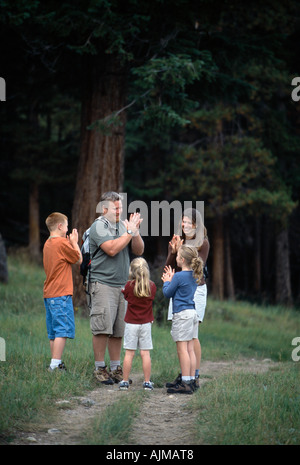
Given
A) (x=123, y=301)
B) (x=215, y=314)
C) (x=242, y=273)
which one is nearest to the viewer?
→ (x=123, y=301)

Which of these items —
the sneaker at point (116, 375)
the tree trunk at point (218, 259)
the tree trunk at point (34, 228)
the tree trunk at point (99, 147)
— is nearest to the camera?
the sneaker at point (116, 375)

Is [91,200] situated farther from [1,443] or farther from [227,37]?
[1,443]

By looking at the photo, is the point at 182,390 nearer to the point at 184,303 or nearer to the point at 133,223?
the point at 184,303

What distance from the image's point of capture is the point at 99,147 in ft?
38.7

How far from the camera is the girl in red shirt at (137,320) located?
6.32m

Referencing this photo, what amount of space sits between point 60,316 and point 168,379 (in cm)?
164

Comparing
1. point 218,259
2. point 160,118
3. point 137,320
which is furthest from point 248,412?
point 218,259

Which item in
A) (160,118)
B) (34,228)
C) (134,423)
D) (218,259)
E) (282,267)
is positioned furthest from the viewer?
(282,267)

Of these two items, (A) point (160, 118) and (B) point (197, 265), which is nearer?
(B) point (197, 265)

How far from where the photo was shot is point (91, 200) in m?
11.9

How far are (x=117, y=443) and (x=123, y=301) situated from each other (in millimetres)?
2618

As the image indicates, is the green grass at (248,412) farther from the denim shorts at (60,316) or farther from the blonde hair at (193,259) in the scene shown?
the denim shorts at (60,316)

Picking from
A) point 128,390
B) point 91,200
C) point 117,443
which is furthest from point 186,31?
point 117,443

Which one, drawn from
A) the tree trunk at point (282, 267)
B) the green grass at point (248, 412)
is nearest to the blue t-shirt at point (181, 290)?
→ the green grass at point (248, 412)
